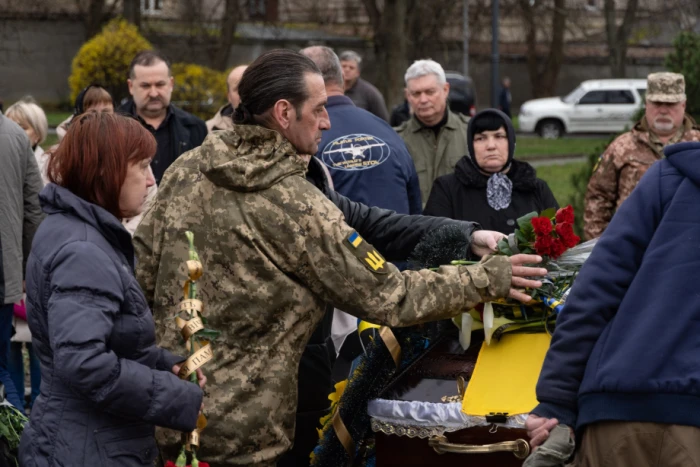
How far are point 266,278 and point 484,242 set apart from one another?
898 millimetres

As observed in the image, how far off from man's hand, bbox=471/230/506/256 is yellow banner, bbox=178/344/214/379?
1193mm

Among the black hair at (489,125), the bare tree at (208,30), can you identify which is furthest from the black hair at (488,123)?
the bare tree at (208,30)

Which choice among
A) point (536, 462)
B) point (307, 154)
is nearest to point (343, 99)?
point (307, 154)

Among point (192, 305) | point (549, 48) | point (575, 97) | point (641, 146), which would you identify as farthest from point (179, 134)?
point (549, 48)

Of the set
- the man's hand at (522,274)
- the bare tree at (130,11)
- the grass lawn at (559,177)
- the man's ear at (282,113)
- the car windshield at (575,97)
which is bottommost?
the car windshield at (575,97)

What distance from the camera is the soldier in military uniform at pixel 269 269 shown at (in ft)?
11.2

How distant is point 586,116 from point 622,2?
1547cm

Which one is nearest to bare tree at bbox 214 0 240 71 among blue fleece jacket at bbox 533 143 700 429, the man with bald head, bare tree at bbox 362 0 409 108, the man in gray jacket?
bare tree at bbox 362 0 409 108

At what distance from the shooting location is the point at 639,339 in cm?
281

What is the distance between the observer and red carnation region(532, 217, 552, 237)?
377 cm

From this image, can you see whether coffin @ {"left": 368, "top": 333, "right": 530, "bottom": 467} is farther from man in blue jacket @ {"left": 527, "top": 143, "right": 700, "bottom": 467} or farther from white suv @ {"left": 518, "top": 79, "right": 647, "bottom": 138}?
white suv @ {"left": 518, "top": 79, "right": 647, "bottom": 138}

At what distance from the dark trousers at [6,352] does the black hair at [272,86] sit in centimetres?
307

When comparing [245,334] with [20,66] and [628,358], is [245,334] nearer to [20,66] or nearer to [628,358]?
[628,358]

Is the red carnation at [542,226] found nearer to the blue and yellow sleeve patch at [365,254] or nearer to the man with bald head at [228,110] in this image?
the blue and yellow sleeve patch at [365,254]
